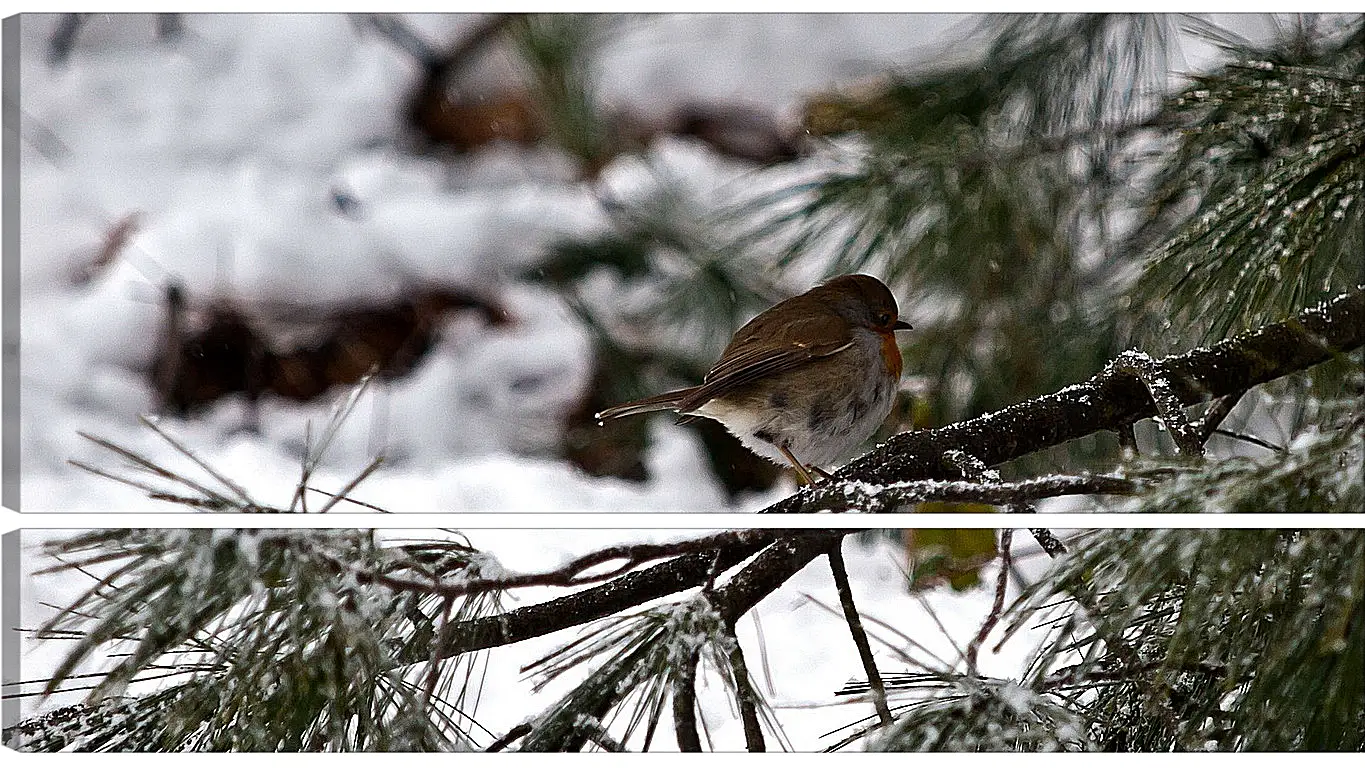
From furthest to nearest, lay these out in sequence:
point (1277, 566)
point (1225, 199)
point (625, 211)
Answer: point (625, 211) → point (1225, 199) → point (1277, 566)

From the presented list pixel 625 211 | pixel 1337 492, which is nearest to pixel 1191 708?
pixel 1337 492

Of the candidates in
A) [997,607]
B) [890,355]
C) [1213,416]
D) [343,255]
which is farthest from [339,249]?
[1213,416]

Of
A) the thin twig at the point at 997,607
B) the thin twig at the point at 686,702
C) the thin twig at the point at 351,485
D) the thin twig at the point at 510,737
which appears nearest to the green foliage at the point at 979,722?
the thin twig at the point at 997,607

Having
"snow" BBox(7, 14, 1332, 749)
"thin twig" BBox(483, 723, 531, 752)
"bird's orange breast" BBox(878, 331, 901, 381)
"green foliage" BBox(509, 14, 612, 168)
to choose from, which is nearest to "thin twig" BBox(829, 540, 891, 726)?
"snow" BBox(7, 14, 1332, 749)

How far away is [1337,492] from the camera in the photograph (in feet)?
2.60

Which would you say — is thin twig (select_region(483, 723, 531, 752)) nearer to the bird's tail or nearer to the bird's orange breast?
the bird's tail

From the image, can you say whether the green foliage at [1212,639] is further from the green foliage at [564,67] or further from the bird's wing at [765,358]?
the green foliage at [564,67]

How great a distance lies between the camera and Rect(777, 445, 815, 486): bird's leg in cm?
85

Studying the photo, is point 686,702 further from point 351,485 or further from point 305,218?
point 305,218

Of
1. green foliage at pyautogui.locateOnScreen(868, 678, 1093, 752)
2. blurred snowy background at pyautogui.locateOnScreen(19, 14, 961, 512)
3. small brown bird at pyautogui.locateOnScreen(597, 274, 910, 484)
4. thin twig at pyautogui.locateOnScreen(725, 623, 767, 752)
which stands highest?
blurred snowy background at pyautogui.locateOnScreen(19, 14, 961, 512)

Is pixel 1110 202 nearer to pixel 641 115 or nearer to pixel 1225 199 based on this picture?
pixel 1225 199

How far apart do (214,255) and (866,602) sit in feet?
1.78

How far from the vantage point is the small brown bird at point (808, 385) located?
0.84 metres

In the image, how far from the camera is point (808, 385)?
84cm
